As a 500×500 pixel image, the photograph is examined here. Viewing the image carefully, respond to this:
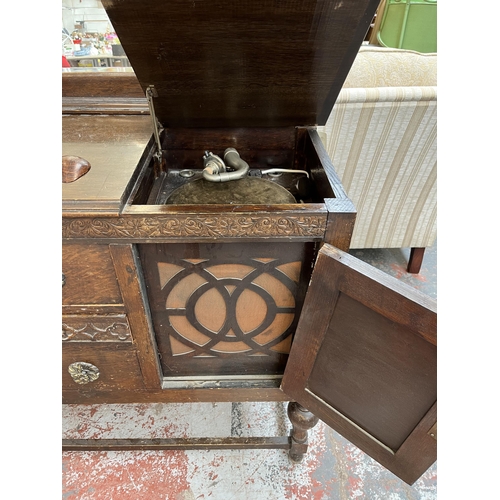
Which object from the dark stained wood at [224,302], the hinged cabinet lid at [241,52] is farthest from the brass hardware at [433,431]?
the hinged cabinet lid at [241,52]

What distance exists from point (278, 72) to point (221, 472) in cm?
112

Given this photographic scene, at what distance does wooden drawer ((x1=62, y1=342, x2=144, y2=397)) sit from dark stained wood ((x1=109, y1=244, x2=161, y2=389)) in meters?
0.02

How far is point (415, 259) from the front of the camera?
1.76 m

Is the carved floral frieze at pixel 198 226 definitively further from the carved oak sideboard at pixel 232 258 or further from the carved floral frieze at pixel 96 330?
the carved floral frieze at pixel 96 330

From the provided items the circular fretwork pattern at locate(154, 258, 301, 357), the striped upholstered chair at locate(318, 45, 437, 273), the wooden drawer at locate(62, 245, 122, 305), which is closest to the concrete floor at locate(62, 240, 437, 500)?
the circular fretwork pattern at locate(154, 258, 301, 357)

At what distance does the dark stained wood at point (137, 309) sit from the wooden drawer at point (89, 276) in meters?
0.02

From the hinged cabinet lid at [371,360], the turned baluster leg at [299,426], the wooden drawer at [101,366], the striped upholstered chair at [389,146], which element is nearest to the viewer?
the hinged cabinet lid at [371,360]

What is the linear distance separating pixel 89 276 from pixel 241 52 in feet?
1.85

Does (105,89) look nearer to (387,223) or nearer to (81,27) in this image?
(387,223)

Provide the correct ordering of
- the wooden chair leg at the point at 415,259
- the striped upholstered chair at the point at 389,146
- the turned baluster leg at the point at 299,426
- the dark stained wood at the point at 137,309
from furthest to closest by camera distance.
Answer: the wooden chair leg at the point at 415,259
the striped upholstered chair at the point at 389,146
the turned baluster leg at the point at 299,426
the dark stained wood at the point at 137,309

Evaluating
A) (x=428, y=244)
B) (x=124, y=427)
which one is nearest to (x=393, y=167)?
(x=428, y=244)

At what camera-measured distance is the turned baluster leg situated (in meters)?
0.91

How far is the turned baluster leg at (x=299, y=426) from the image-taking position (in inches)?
36.0

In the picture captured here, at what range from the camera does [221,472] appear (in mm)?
1028
